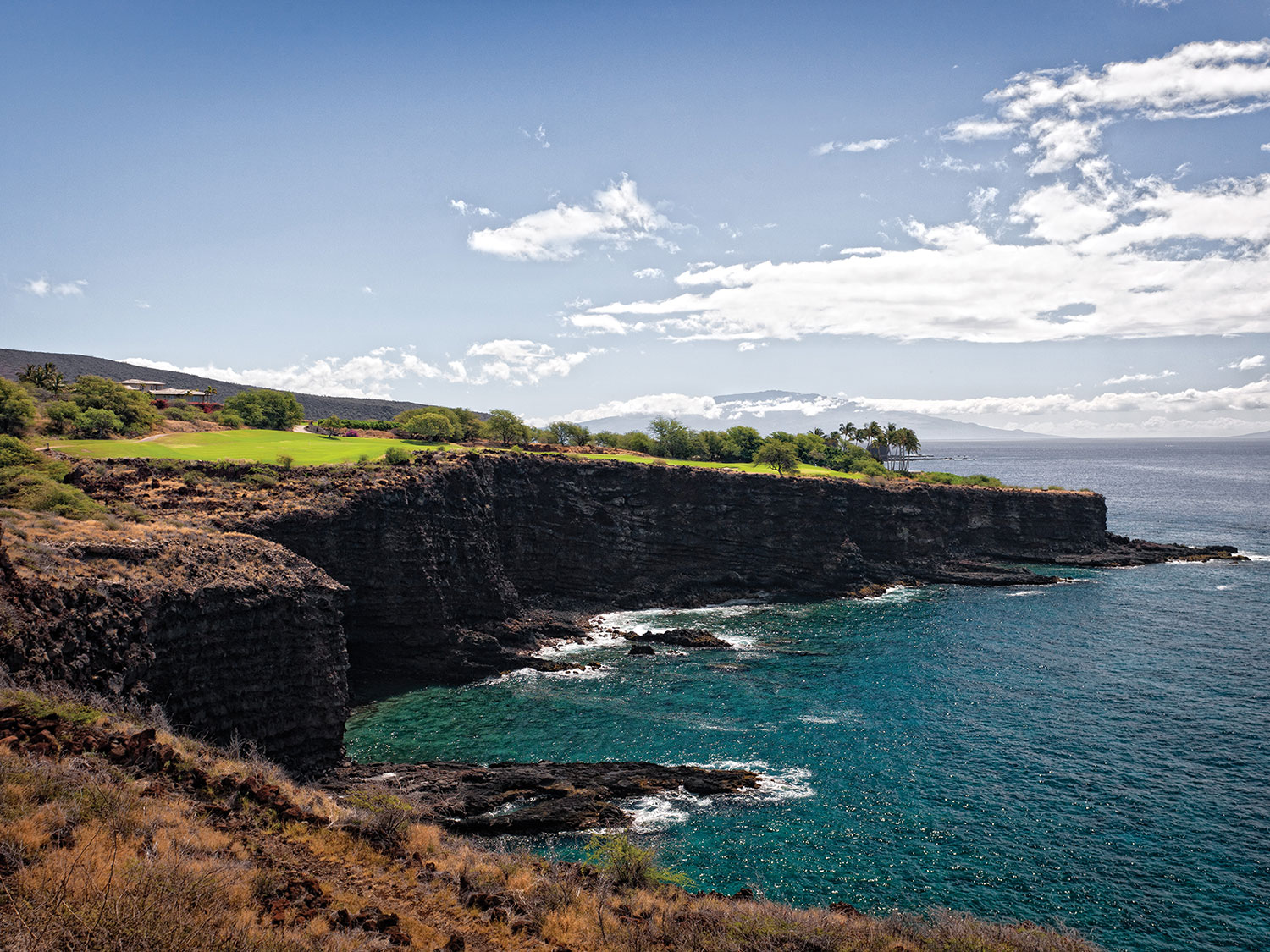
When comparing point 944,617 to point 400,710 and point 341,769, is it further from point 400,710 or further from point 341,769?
point 341,769

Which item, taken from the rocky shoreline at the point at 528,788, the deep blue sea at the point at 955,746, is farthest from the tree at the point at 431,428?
the rocky shoreline at the point at 528,788

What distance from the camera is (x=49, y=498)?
34.5 m

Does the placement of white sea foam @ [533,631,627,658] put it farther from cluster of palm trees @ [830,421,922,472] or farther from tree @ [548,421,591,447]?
cluster of palm trees @ [830,421,922,472]

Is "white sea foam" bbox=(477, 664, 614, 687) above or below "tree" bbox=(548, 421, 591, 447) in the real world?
below

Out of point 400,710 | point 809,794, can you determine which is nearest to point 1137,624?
point 809,794

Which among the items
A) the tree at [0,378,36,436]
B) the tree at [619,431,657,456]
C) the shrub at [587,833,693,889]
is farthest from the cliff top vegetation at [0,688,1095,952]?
the tree at [619,431,657,456]

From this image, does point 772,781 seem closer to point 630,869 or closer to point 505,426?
point 630,869

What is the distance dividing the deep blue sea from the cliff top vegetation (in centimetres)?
508

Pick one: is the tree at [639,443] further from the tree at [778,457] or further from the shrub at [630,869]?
the shrub at [630,869]

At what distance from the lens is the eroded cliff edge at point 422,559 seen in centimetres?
2906

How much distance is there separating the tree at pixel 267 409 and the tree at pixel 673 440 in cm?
4632

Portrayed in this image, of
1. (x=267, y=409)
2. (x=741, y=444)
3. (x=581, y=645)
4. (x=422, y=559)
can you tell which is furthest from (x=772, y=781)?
(x=267, y=409)

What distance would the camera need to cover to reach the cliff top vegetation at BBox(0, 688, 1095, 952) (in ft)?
37.9

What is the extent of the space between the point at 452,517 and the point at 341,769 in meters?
25.5
